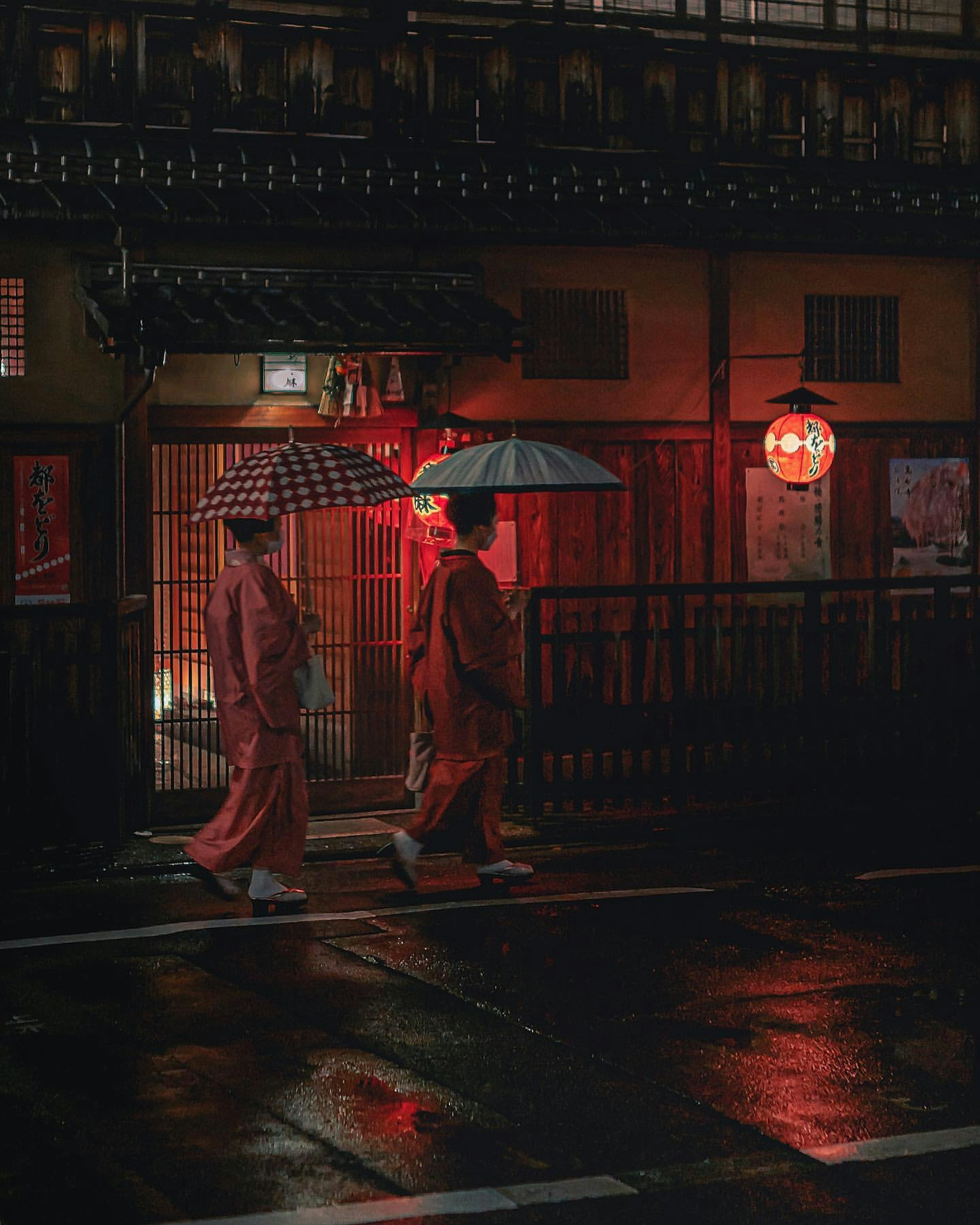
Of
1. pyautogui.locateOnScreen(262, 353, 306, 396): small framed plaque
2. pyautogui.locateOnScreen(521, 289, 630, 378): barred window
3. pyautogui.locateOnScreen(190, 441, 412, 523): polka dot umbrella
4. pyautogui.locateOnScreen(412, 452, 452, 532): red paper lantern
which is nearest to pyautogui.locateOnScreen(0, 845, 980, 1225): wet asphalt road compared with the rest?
pyautogui.locateOnScreen(190, 441, 412, 523): polka dot umbrella

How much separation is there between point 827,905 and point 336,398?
576cm

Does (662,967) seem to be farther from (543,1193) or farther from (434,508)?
(434,508)

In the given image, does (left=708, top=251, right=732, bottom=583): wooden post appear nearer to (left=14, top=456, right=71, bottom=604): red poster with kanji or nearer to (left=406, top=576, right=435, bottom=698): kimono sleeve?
(left=406, top=576, right=435, bottom=698): kimono sleeve

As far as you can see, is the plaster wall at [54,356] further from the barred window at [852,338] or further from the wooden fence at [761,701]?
the barred window at [852,338]

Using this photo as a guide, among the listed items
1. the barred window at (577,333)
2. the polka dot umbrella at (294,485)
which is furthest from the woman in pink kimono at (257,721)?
the barred window at (577,333)

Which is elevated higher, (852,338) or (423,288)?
(423,288)

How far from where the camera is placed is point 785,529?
52.3ft

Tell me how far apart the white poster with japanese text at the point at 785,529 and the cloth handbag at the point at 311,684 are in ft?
21.0

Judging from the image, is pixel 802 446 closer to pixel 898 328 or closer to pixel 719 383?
pixel 719 383

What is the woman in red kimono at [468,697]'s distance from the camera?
1076 centimetres

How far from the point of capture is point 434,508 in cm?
1399

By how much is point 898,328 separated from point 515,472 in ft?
20.9

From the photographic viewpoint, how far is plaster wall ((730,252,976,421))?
1575 centimetres

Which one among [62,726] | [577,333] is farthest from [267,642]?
[577,333]
